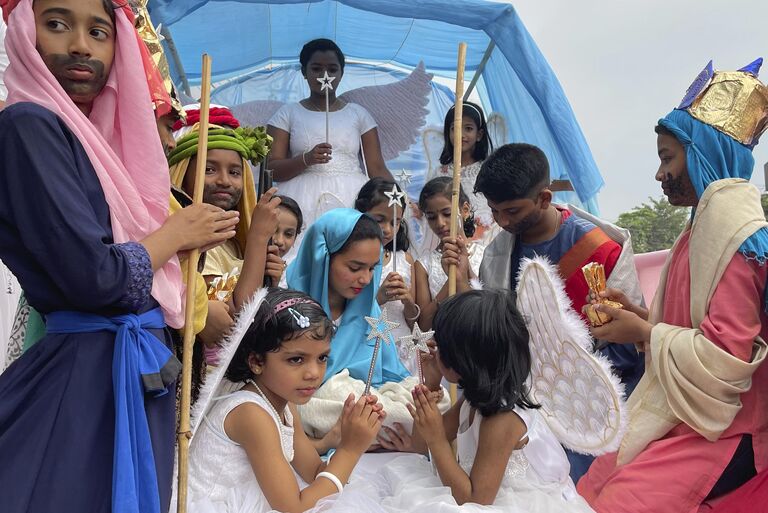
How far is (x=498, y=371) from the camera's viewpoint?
2.75 m

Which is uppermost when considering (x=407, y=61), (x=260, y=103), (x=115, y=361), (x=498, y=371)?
(x=407, y=61)

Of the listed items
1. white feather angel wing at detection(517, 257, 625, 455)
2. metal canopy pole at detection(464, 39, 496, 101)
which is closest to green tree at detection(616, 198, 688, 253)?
metal canopy pole at detection(464, 39, 496, 101)

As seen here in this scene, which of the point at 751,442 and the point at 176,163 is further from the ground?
the point at 176,163

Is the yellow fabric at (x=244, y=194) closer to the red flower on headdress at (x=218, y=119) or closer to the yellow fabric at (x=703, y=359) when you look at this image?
the red flower on headdress at (x=218, y=119)

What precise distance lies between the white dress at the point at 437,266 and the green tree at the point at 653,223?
69.4 feet

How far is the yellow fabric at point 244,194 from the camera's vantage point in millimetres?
3053

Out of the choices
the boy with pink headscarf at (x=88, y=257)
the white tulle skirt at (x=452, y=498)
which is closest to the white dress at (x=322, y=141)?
the white tulle skirt at (x=452, y=498)

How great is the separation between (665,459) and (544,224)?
1438 mm

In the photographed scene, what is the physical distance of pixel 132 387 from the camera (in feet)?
6.23

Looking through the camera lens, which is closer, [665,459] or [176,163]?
[665,459]

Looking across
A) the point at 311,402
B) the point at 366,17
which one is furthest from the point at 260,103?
the point at 311,402

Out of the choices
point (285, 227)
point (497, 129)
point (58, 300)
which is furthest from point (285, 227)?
point (497, 129)

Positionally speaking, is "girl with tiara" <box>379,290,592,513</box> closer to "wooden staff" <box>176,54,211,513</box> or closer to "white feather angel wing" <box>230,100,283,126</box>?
"wooden staff" <box>176,54,211,513</box>

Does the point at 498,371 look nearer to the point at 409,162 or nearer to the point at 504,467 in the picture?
the point at 504,467
